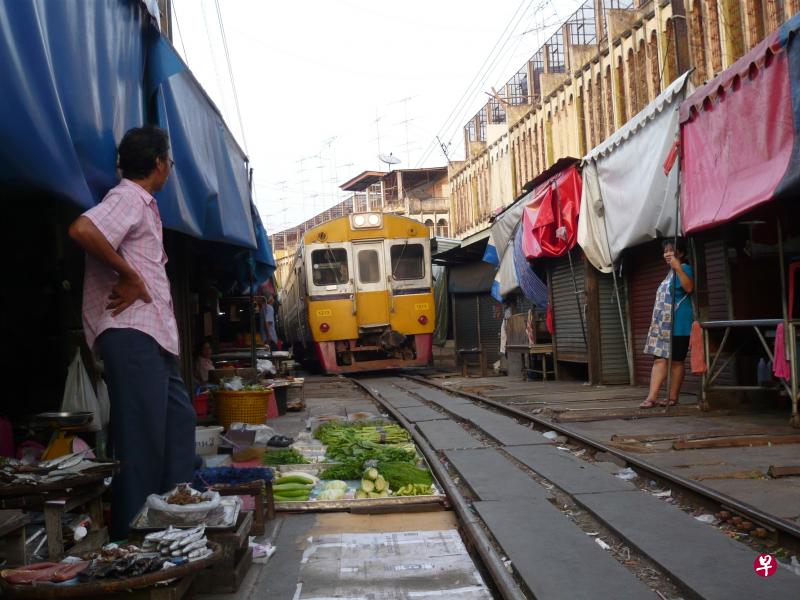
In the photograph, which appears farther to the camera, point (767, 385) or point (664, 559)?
point (767, 385)

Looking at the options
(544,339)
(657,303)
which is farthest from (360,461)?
(544,339)

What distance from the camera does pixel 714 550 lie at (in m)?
3.07

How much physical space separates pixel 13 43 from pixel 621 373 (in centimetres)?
927

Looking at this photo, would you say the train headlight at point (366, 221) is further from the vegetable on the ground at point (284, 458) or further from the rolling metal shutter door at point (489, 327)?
the vegetable on the ground at point (284, 458)

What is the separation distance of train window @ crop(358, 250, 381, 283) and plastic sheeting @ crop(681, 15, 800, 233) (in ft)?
30.9

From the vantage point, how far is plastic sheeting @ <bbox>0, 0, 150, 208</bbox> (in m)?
2.41

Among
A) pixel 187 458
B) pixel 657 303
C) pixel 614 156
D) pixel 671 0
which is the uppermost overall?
pixel 671 0

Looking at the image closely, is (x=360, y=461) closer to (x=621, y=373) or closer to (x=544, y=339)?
(x=621, y=373)

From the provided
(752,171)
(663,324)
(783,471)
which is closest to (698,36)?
(663,324)

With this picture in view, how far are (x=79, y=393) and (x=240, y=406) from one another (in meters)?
3.42

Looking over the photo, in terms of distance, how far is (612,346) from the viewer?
10.5m

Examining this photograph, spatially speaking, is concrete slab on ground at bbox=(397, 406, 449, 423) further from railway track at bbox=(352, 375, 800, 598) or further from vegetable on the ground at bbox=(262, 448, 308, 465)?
vegetable on the ground at bbox=(262, 448, 308, 465)

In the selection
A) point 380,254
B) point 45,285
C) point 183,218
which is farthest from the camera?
point 380,254

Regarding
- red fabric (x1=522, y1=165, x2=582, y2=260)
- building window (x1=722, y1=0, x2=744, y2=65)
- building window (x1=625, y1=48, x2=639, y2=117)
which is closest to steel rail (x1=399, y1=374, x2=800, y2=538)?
red fabric (x1=522, y1=165, x2=582, y2=260)
